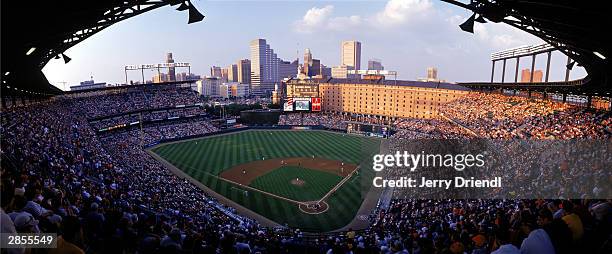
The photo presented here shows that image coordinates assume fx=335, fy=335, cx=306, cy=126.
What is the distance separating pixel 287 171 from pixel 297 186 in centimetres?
550

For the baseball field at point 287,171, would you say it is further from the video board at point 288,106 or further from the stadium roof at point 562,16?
the stadium roof at point 562,16

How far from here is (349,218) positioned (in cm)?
2356

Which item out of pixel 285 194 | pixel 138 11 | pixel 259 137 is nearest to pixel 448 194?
pixel 285 194

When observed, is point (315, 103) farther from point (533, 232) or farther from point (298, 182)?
point (533, 232)

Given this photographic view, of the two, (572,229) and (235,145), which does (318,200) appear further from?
(235,145)

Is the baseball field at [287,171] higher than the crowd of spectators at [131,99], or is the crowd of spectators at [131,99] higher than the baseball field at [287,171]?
the crowd of spectators at [131,99]

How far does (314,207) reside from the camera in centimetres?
2542

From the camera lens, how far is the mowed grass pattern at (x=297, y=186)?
28359 mm

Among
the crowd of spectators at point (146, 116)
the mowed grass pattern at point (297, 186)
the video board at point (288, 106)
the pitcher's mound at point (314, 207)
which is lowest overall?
the pitcher's mound at point (314, 207)

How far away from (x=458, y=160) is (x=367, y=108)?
81.9m

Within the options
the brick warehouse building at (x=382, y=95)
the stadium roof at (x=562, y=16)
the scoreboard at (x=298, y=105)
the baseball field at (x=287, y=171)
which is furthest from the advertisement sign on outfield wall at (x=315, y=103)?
the stadium roof at (x=562, y=16)

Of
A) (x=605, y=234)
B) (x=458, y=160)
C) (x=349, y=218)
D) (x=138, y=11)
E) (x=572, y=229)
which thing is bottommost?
(x=349, y=218)

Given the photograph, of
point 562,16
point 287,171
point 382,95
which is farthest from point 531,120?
point 382,95

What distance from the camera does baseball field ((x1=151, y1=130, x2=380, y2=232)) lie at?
2494 cm
